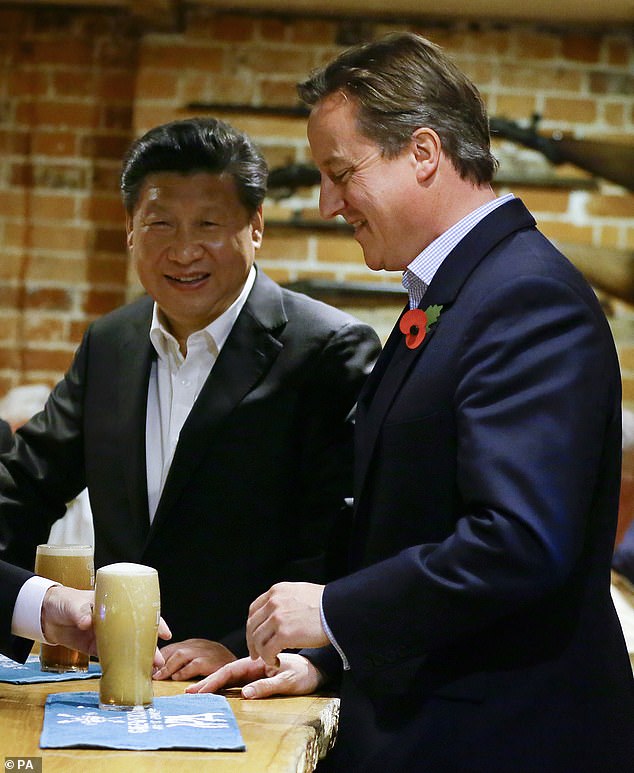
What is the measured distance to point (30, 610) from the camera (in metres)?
1.56

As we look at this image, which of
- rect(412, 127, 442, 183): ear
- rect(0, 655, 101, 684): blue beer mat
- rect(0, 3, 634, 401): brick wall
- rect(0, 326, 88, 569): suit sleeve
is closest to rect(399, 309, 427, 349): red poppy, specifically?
rect(412, 127, 442, 183): ear

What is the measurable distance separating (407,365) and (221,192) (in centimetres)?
78

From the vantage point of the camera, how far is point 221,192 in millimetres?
2084

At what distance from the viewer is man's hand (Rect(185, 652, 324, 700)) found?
5.02ft

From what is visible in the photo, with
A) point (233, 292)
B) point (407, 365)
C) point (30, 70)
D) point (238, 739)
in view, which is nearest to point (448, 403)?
point (407, 365)

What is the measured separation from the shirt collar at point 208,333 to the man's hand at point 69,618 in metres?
0.69

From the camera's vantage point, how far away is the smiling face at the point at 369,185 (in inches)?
58.8

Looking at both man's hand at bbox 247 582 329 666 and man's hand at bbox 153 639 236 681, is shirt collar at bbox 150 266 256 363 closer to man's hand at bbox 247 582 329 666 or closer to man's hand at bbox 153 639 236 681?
man's hand at bbox 153 639 236 681

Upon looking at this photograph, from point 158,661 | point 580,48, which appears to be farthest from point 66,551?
point 580,48

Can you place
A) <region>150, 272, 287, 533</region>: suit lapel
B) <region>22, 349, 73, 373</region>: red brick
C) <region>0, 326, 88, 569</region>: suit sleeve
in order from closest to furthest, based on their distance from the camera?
1. <region>150, 272, 287, 533</region>: suit lapel
2. <region>0, 326, 88, 569</region>: suit sleeve
3. <region>22, 349, 73, 373</region>: red brick

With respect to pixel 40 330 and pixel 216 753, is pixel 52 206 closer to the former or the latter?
pixel 40 330

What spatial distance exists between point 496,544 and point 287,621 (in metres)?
0.27

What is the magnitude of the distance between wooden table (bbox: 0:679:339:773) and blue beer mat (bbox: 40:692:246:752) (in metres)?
0.01

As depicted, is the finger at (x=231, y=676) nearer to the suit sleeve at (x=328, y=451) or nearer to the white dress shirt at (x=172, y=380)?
the suit sleeve at (x=328, y=451)
